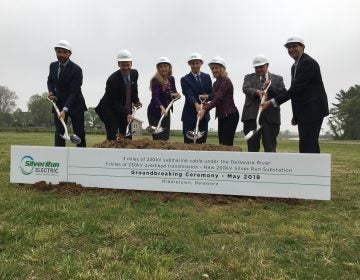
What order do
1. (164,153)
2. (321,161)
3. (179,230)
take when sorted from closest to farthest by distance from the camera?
(179,230) → (321,161) → (164,153)

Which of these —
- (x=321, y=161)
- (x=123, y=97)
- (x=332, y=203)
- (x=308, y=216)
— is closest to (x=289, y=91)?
(x=321, y=161)

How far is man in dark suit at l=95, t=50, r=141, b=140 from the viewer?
766 centimetres

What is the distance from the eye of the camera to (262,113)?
7.20 meters

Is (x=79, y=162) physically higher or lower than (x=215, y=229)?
higher

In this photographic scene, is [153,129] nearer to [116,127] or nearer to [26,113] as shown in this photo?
[116,127]

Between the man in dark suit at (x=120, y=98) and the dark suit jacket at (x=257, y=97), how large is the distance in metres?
2.05

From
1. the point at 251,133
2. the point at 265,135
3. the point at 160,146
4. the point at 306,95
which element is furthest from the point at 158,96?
the point at 306,95

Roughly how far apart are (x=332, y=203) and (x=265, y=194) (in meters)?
0.97

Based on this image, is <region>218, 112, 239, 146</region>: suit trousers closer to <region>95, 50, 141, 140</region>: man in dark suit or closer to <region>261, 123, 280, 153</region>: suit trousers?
<region>261, 123, 280, 153</region>: suit trousers

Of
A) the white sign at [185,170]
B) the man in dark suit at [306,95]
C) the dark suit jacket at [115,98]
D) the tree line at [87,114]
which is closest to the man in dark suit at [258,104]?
the man in dark suit at [306,95]

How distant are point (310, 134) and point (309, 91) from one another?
65 cm

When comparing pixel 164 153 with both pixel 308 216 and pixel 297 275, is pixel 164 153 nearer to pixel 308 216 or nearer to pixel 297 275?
pixel 308 216

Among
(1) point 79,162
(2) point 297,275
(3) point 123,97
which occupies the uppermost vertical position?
(3) point 123,97

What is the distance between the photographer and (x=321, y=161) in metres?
5.76
